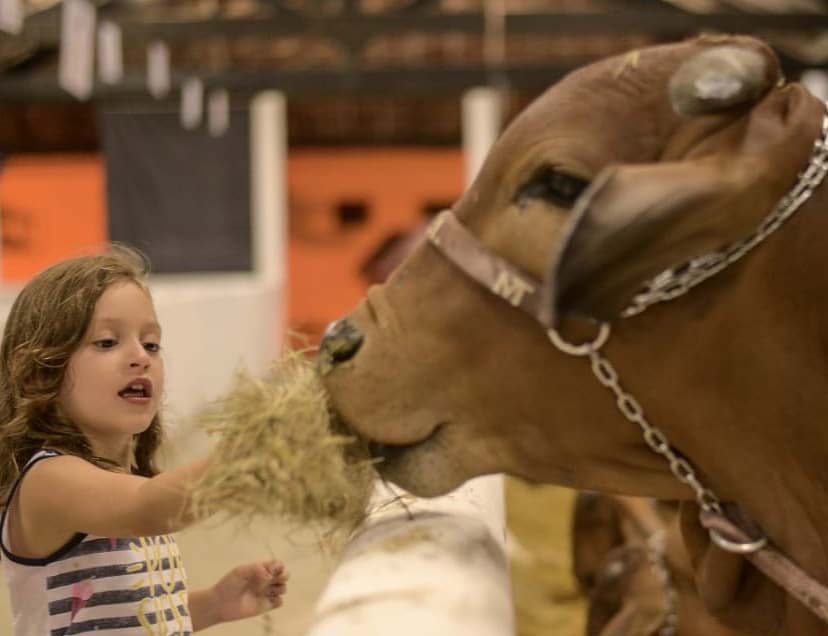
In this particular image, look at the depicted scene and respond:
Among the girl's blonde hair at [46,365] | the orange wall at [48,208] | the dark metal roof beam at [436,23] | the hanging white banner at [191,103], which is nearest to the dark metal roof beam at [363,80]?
the hanging white banner at [191,103]

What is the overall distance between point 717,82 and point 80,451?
0.73m

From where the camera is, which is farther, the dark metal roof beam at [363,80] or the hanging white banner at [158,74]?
the dark metal roof beam at [363,80]

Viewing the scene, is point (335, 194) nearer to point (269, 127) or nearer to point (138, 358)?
point (269, 127)

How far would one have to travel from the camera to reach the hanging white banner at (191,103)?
8.00 meters

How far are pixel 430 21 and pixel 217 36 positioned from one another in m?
1.41

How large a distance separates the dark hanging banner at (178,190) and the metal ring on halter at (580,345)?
22.5ft

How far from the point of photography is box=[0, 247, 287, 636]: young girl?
3.92 feet

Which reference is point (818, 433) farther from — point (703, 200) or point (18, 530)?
point (18, 530)

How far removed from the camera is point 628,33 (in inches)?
323

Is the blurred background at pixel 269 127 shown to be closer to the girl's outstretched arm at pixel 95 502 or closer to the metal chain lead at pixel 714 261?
the girl's outstretched arm at pixel 95 502

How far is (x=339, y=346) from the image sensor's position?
3.76ft

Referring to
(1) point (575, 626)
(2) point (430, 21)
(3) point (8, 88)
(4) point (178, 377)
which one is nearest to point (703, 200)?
(1) point (575, 626)

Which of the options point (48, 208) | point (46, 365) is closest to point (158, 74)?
point (48, 208)

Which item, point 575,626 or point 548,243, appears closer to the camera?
point 548,243
